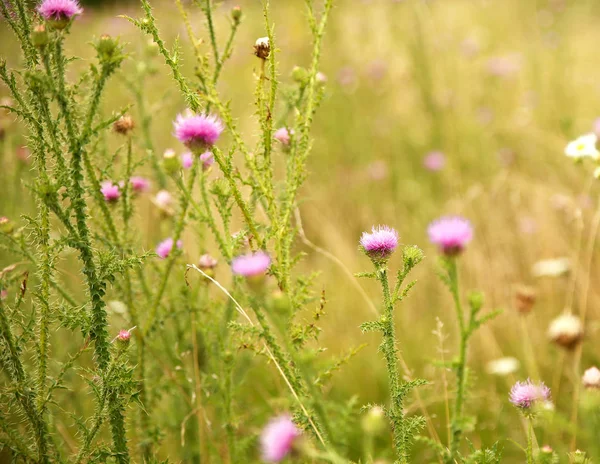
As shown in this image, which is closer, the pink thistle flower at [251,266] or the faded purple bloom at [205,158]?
the pink thistle flower at [251,266]

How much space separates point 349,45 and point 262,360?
277 centimetres

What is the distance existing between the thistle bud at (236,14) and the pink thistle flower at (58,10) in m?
0.35

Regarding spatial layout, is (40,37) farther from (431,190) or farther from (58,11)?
(431,190)

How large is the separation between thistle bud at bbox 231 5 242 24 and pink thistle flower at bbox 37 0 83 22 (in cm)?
35

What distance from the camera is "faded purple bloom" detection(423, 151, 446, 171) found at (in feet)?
9.25

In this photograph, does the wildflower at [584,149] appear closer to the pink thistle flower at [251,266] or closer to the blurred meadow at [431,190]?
the blurred meadow at [431,190]

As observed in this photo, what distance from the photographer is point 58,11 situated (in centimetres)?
92

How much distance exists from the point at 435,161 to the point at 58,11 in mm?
2235

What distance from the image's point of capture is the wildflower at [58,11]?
0.91m

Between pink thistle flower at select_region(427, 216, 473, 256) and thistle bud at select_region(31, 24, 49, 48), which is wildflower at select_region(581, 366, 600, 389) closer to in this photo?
pink thistle flower at select_region(427, 216, 473, 256)

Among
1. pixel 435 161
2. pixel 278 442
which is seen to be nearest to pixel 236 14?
pixel 278 442

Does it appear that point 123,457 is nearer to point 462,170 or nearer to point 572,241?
point 572,241

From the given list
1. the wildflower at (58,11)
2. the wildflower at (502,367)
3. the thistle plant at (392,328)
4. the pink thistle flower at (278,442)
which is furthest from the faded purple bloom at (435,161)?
the pink thistle flower at (278,442)

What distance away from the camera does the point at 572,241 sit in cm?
217
